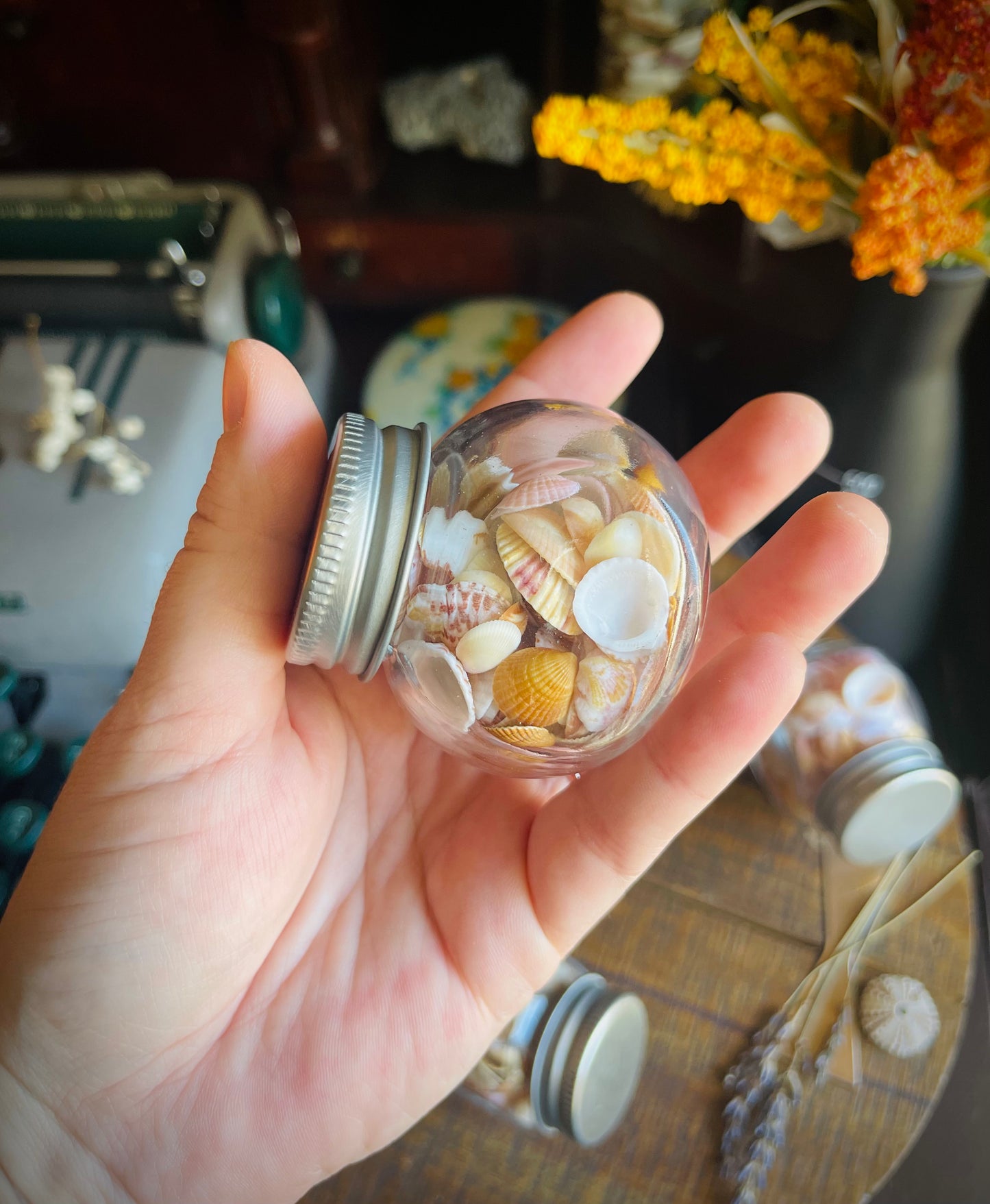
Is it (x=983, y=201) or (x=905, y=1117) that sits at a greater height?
(x=983, y=201)

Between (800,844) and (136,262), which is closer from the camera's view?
(800,844)

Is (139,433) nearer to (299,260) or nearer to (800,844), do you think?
(299,260)

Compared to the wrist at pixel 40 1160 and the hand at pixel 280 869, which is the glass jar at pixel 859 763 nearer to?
the hand at pixel 280 869

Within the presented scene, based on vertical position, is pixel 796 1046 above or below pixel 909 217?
below

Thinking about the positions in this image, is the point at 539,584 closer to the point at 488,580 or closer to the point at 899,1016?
the point at 488,580

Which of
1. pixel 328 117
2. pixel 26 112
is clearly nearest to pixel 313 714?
pixel 328 117

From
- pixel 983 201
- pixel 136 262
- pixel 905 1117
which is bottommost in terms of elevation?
pixel 905 1117

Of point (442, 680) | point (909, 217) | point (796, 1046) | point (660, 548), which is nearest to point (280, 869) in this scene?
point (442, 680)

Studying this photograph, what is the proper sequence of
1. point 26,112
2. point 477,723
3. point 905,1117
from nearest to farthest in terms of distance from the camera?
point 477,723, point 905,1117, point 26,112

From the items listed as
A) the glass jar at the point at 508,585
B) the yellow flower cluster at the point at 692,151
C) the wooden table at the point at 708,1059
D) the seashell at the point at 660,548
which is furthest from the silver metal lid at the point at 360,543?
the wooden table at the point at 708,1059
